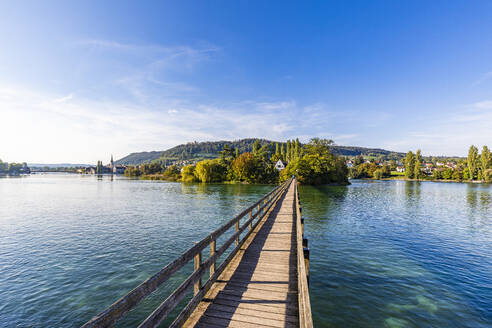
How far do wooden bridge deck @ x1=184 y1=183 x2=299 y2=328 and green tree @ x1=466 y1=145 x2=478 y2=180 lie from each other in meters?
125

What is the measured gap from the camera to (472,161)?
94562mm

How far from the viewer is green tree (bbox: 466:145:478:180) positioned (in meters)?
93.6

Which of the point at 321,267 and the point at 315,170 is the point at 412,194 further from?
the point at 321,267

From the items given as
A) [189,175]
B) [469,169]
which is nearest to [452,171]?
[469,169]

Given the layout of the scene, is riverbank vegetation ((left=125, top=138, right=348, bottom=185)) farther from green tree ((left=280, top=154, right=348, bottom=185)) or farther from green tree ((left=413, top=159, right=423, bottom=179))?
green tree ((left=413, top=159, right=423, bottom=179))

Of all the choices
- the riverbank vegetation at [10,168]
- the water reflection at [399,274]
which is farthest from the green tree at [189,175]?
the riverbank vegetation at [10,168]

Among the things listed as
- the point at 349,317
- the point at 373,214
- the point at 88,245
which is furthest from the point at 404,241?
the point at 88,245

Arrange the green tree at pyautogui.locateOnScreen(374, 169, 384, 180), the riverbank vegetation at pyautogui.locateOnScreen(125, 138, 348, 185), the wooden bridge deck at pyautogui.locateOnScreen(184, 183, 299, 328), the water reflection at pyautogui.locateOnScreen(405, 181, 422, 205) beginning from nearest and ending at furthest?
the wooden bridge deck at pyautogui.locateOnScreen(184, 183, 299, 328)
the water reflection at pyautogui.locateOnScreen(405, 181, 422, 205)
the riverbank vegetation at pyautogui.locateOnScreen(125, 138, 348, 185)
the green tree at pyautogui.locateOnScreen(374, 169, 384, 180)

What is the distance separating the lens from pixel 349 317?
7367mm

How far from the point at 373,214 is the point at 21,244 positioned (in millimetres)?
30875

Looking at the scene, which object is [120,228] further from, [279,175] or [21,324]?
[279,175]

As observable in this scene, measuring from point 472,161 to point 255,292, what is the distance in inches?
5140

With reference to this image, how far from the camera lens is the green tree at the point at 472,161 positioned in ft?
307

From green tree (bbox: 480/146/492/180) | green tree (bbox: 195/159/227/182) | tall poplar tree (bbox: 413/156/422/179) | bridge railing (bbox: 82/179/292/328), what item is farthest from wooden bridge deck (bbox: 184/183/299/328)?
tall poplar tree (bbox: 413/156/422/179)
